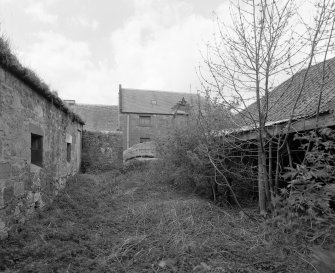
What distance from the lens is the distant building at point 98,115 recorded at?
27.0 m

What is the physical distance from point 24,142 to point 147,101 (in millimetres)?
21647

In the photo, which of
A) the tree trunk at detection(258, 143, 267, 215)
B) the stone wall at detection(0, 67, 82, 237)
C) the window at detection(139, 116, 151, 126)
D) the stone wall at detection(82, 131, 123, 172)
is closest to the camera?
the stone wall at detection(0, 67, 82, 237)

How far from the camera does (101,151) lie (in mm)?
11703

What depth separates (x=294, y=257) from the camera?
3340 mm

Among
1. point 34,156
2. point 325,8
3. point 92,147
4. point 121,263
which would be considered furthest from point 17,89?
point 92,147

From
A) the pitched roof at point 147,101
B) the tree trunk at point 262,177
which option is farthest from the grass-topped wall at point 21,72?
the pitched roof at point 147,101

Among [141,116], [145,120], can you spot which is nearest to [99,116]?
[141,116]

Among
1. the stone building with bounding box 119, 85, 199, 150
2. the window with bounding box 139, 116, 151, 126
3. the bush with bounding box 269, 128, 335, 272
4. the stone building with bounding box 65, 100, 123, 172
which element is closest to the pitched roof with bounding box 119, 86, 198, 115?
the stone building with bounding box 119, 85, 199, 150

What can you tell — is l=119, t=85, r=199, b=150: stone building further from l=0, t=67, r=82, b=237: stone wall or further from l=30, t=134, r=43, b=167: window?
l=30, t=134, r=43, b=167: window

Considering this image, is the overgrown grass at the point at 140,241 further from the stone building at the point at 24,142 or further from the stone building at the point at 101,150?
the stone building at the point at 101,150

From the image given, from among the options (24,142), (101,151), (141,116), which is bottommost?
(101,151)

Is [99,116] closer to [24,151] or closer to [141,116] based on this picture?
[141,116]

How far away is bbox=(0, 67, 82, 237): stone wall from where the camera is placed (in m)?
3.71

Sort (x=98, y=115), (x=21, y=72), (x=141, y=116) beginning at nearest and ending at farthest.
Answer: (x=21, y=72)
(x=141, y=116)
(x=98, y=115)
